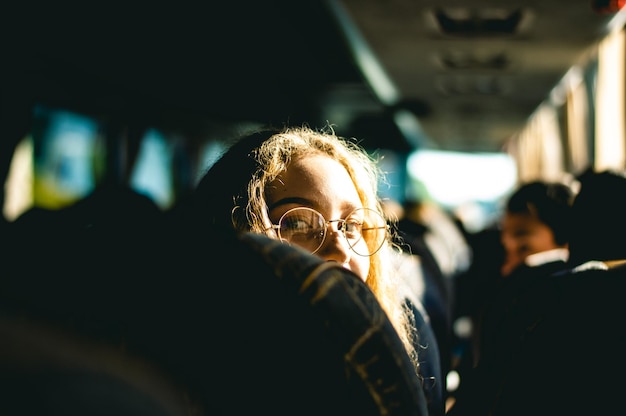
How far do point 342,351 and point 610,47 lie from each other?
19.3 ft

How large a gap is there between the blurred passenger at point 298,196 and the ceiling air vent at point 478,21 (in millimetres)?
4214

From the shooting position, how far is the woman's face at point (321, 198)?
1051mm

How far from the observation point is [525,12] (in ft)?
16.2

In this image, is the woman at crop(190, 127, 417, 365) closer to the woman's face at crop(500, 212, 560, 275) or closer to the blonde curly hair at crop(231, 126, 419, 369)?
the blonde curly hair at crop(231, 126, 419, 369)

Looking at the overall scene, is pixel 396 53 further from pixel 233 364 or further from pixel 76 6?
pixel 233 364

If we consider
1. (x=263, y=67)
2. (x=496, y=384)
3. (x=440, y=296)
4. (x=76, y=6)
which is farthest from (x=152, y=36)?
(x=496, y=384)

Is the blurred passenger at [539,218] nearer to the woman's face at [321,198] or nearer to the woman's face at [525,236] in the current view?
the woman's face at [525,236]

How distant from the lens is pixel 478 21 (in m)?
5.36

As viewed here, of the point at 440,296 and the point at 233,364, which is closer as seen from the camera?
the point at 233,364

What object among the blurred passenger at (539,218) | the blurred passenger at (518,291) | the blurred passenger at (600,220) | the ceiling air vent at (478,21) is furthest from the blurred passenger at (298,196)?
the ceiling air vent at (478,21)

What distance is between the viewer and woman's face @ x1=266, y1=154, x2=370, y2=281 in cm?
105

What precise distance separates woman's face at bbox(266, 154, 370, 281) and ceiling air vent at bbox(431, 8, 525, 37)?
169 inches

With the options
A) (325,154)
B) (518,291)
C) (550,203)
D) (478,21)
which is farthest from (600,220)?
(478,21)

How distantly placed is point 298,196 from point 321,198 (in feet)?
0.14
